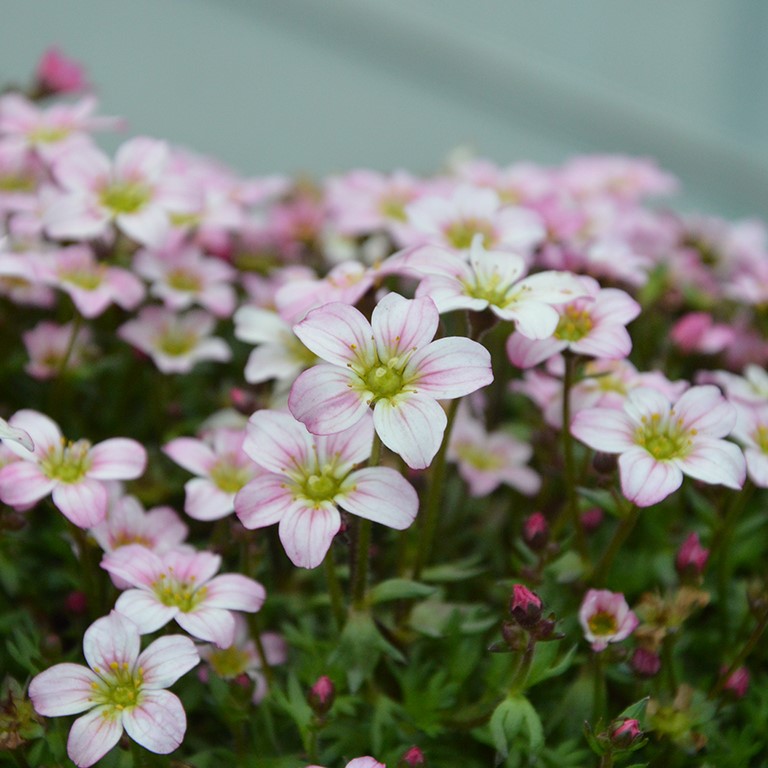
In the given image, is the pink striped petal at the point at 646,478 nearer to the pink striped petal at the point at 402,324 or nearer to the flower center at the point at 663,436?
the flower center at the point at 663,436

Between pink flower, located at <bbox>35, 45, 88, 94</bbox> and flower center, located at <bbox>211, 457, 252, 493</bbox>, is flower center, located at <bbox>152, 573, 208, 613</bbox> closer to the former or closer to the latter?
flower center, located at <bbox>211, 457, 252, 493</bbox>

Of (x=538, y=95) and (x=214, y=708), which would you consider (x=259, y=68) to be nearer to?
(x=538, y=95)

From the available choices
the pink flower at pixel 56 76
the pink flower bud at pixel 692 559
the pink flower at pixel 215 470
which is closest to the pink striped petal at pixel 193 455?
the pink flower at pixel 215 470

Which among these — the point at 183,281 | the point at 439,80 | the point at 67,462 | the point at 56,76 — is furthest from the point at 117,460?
the point at 439,80

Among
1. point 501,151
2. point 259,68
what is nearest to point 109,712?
point 259,68

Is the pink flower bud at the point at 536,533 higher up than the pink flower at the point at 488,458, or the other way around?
the pink flower bud at the point at 536,533

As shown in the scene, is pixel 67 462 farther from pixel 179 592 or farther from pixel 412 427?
pixel 412 427
